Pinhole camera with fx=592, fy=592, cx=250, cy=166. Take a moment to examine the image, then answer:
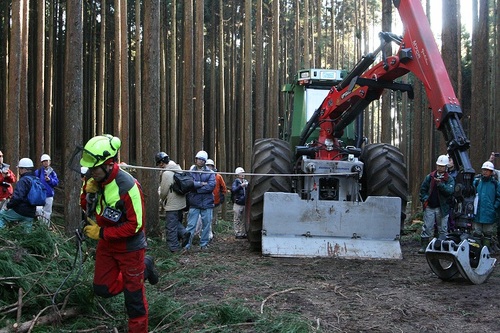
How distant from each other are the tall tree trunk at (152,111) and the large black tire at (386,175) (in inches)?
182

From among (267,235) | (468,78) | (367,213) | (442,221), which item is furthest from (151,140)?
(468,78)

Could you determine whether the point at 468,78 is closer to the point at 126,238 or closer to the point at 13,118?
the point at 13,118

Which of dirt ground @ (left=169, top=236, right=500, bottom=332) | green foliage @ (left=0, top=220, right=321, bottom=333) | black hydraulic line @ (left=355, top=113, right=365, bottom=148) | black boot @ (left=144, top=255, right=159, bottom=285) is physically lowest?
dirt ground @ (left=169, top=236, right=500, bottom=332)

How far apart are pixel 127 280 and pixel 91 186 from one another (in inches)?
38.1

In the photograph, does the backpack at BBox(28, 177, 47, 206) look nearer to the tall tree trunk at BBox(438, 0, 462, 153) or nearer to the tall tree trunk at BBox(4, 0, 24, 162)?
the tall tree trunk at BBox(4, 0, 24, 162)

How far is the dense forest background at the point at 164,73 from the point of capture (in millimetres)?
13008

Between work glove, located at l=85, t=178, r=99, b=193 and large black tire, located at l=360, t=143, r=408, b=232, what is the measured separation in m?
6.34

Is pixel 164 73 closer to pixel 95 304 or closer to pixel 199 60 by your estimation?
pixel 199 60

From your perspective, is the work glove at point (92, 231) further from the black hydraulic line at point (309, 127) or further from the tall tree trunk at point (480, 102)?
the tall tree trunk at point (480, 102)

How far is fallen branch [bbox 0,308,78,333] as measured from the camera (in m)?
5.35

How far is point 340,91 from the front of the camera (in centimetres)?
1038

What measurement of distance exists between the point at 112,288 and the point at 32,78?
2627 cm

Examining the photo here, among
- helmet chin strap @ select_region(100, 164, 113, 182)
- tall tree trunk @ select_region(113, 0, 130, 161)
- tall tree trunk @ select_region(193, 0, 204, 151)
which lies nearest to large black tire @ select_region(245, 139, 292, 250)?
helmet chin strap @ select_region(100, 164, 113, 182)

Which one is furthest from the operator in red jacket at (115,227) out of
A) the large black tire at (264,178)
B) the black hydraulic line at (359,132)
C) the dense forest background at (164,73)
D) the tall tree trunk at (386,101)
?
the tall tree trunk at (386,101)
